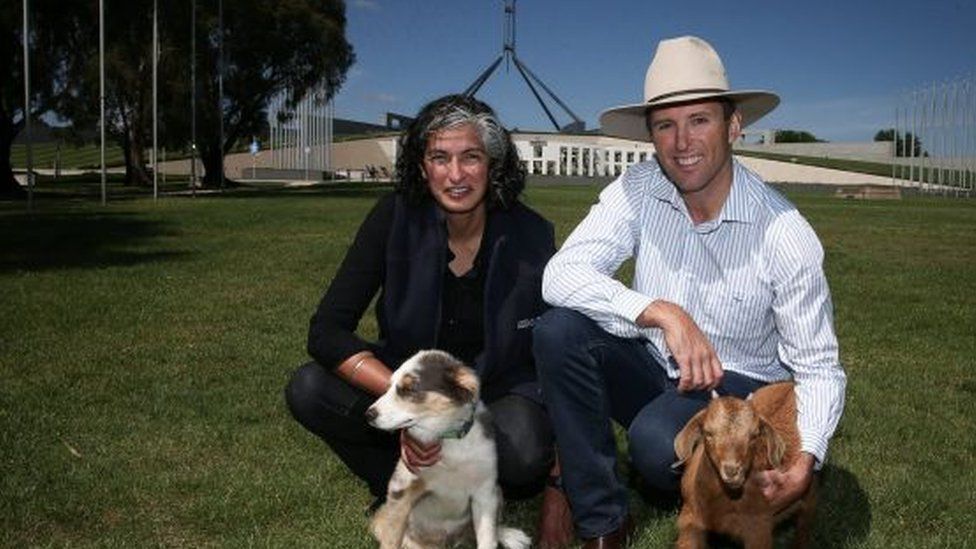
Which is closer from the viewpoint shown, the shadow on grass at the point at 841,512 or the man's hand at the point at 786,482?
the man's hand at the point at 786,482

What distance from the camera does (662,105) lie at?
4.16m

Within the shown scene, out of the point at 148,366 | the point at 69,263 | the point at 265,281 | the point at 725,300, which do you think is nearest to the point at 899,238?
the point at 265,281

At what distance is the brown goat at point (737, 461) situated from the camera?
11.4ft

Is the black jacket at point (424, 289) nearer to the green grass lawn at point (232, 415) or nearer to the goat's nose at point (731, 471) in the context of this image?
the green grass lawn at point (232, 415)

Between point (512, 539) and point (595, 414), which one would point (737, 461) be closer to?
point (595, 414)

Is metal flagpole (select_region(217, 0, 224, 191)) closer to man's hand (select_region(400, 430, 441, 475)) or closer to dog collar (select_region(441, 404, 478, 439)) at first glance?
man's hand (select_region(400, 430, 441, 475))

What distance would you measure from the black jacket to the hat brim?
673mm

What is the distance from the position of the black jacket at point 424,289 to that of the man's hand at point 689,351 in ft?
3.46

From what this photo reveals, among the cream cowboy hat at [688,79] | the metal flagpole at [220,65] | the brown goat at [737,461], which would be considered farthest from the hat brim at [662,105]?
the metal flagpole at [220,65]

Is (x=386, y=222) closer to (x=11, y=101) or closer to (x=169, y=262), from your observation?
(x=169, y=262)

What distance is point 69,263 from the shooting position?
16.3 metres

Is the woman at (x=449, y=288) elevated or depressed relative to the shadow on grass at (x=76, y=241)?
elevated

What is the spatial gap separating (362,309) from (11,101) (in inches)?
1764

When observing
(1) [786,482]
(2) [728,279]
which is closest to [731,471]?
(1) [786,482]
